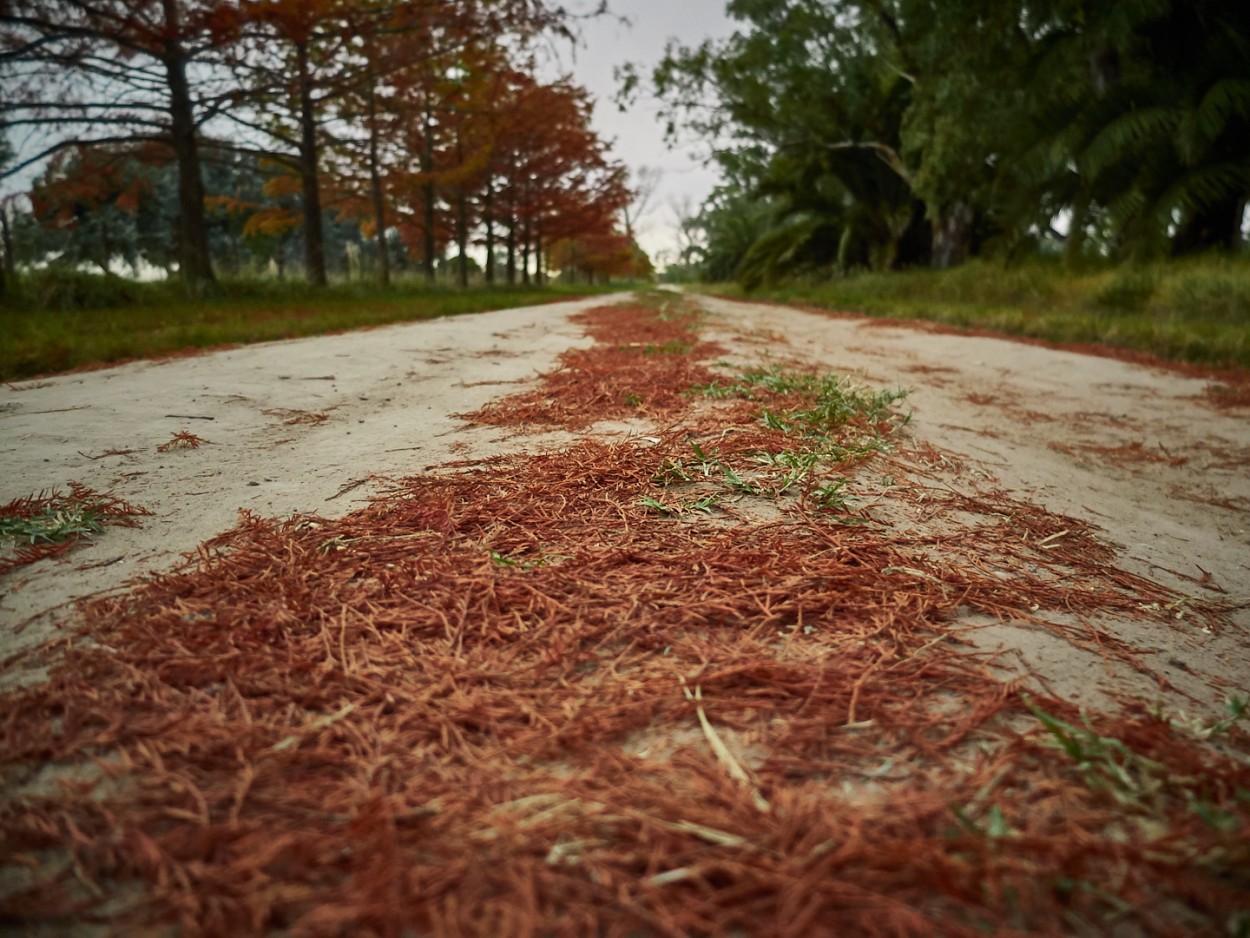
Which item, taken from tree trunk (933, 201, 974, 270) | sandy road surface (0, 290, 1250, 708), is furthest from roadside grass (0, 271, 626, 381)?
tree trunk (933, 201, 974, 270)

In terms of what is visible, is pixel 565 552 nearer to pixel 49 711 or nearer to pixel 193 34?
pixel 49 711

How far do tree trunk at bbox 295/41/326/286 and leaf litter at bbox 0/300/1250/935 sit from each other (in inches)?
461

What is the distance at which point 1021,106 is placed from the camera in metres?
9.90

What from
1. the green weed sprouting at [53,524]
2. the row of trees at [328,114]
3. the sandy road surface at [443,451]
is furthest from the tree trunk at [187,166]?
the green weed sprouting at [53,524]

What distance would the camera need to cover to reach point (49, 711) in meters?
0.92

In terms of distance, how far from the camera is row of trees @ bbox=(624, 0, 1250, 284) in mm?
8109

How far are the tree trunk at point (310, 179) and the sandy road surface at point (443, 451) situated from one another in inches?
312

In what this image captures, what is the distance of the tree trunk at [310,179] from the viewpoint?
10.4 meters

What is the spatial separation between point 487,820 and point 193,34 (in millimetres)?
11285

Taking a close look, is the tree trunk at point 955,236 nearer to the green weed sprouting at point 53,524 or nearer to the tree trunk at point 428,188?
the tree trunk at point 428,188

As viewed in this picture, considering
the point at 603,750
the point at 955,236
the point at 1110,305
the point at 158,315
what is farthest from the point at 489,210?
the point at 603,750

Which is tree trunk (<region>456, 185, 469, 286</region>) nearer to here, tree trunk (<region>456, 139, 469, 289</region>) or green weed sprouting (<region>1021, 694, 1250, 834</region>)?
tree trunk (<region>456, 139, 469, 289</region>)

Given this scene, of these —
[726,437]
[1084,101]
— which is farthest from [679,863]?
[1084,101]

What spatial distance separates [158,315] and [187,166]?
466 cm
